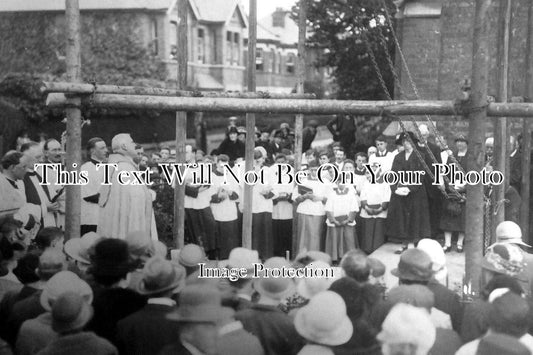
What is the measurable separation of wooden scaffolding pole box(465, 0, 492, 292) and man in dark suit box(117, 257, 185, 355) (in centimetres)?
172

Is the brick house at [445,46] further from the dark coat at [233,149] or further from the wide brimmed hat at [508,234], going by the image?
the wide brimmed hat at [508,234]

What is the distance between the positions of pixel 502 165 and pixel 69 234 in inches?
120

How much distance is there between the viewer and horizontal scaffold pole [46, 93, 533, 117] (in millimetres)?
4445

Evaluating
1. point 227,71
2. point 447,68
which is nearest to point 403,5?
point 447,68

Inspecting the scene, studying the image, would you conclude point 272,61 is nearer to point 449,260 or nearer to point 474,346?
point 449,260

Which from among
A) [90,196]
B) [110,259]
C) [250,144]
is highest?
[250,144]

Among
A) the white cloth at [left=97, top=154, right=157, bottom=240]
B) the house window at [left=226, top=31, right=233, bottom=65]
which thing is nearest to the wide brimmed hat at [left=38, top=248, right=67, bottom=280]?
the white cloth at [left=97, top=154, right=157, bottom=240]

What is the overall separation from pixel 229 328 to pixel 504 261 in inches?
66.5

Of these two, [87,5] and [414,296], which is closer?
[414,296]

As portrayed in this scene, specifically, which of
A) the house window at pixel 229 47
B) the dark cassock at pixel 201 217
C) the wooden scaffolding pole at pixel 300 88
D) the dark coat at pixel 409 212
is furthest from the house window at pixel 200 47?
the wooden scaffolding pole at pixel 300 88

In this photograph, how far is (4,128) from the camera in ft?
46.5

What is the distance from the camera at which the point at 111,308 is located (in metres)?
4.07

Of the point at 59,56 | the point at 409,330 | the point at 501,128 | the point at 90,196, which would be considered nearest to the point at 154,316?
the point at 409,330

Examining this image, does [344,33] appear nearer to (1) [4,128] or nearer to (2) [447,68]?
(2) [447,68]
